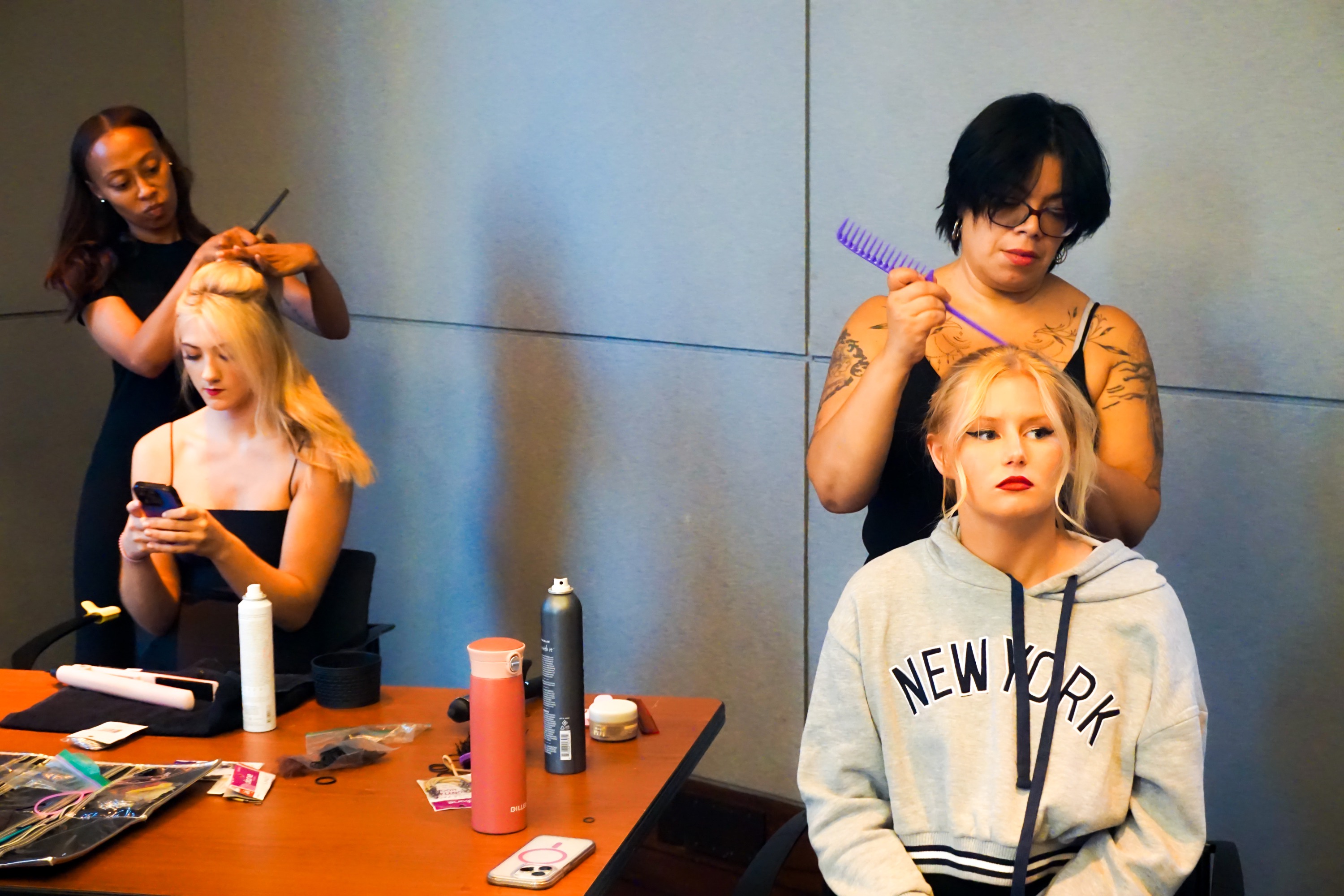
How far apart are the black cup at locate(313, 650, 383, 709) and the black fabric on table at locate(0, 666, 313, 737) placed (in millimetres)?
50

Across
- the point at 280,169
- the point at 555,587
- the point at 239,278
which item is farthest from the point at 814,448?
the point at 280,169

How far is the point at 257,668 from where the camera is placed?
1813 millimetres

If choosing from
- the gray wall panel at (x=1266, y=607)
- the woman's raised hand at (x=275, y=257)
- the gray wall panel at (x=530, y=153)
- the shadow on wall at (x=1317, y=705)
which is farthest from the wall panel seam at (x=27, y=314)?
the shadow on wall at (x=1317, y=705)

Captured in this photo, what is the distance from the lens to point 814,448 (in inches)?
76.1

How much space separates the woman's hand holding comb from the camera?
1761mm

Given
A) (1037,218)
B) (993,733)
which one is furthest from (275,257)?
(993,733)

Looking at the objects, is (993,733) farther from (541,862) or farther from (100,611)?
(100,611)

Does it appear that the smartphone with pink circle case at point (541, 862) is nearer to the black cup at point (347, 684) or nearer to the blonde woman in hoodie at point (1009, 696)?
the blonde woman in hoodie at point (1009, 696)

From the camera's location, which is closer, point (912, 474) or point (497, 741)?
point (497, 741)

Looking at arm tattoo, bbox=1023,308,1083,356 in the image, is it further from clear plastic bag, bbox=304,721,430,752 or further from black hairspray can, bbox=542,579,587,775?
clear plastic bag, bbox=304,721,430,752

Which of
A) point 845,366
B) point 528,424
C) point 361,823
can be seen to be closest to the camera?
point 361,823

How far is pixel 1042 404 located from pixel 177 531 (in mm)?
1490

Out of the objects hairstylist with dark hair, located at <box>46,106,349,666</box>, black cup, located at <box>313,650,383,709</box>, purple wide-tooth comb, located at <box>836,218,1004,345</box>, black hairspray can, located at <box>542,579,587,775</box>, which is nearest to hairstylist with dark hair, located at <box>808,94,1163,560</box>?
purple wide-tooth comb, located at <box>836,218,1004,345</box>

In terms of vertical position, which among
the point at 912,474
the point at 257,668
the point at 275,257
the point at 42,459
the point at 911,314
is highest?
the point at 275,257
